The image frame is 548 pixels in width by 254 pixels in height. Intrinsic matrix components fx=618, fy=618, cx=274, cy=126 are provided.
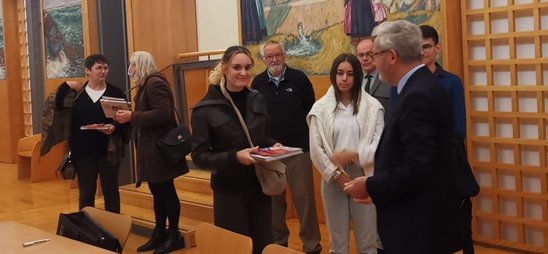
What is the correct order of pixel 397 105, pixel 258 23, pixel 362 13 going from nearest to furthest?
1. pixel 397 105
2. pixel 362 13
3. pixel 258 23

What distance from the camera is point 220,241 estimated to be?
280 cm

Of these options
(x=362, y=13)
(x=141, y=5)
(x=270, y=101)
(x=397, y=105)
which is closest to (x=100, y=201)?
(x=141, y=5)

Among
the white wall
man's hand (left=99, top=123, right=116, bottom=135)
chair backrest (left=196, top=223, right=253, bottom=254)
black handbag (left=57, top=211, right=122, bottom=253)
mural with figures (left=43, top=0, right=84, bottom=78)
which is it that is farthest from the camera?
mural with figures (left=43, top=0, right=84, bottom=78)

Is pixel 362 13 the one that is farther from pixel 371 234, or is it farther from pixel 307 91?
pixel 371 234

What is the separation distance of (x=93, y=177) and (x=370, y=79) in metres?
2.48

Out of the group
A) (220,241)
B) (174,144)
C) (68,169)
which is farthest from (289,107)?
(220,241)

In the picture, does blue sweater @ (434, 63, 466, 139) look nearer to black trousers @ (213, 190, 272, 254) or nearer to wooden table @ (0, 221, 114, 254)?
black trousers @ (213, 190, 272, 254)

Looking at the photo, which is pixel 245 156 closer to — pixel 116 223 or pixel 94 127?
pixel 116 223

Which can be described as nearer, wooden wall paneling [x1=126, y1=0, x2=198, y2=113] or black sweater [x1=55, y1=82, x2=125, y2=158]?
black sweater [x1=55, y1=82, x2=125, y2=158]

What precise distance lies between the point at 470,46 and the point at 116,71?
15.2 feet

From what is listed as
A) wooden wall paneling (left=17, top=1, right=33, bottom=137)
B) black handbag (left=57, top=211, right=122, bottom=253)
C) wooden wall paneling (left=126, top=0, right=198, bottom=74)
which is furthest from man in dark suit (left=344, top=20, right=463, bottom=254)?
wooden wall paneling (left=17, top=1, right=33, bottom=137)

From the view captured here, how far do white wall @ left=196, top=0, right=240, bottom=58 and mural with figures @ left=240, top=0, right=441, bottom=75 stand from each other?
0.42 meters

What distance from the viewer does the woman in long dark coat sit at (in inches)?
188

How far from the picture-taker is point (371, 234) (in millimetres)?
4223
